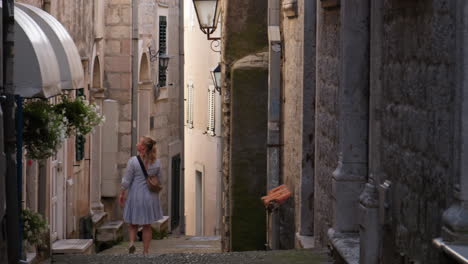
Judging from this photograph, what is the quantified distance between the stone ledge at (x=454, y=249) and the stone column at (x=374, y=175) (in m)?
1.73

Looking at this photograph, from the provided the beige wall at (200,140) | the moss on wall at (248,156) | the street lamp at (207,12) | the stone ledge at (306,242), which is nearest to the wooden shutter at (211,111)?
the beige wall at (200,140)

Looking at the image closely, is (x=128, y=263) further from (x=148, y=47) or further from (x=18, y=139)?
(x=148, y=47)

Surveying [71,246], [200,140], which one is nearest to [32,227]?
[71,246]

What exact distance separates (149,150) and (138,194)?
503 mm

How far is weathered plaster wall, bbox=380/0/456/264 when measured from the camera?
4707 mm

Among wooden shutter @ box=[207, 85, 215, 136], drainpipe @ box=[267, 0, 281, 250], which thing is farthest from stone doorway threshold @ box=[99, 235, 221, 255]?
wooden shutter @ box=[207, 85, 215, 136]

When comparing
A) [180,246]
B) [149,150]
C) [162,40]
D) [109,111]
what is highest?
[162,40]

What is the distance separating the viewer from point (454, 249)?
4.37m

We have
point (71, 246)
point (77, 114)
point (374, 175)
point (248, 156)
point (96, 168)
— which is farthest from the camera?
point (96, 168)

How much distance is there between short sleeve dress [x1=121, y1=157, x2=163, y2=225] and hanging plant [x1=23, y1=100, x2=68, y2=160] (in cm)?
385

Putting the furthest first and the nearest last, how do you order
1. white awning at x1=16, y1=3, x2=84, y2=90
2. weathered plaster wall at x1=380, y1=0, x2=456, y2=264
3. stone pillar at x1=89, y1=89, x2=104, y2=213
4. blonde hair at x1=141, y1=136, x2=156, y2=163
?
stone pillar at x1=89, y1=89, x2=104, y2=213 → blonde hair at x1=141, y1=136, x2=156, y2=163 → white awning at x1=16, y1=3, x2=84, y2=90 → weathered plaster wall at x1=380, y1=0, x2=456, y2=264

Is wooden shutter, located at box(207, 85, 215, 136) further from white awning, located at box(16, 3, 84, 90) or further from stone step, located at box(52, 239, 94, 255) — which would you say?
white awning, located at box(16, 3, 84, 90)

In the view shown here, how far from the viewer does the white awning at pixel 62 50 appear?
976 centimetres

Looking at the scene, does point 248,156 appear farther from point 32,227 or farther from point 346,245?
point 346,245
